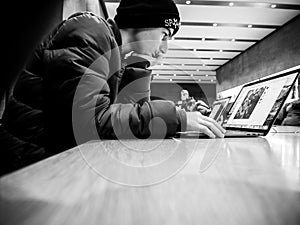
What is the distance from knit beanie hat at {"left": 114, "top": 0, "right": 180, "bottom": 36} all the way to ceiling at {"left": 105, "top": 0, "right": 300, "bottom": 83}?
3.91 meters

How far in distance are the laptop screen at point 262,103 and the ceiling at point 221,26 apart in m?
4.00

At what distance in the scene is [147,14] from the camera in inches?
39.8

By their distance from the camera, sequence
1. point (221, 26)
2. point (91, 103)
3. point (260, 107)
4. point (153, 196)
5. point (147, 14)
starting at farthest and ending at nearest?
point (221, 26) < point (147, 14) < point (260, 107) < point (91, 103) < point (153, 196)

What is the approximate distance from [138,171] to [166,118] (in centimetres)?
45

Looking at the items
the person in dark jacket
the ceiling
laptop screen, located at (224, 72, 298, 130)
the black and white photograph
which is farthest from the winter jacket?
the ceiling

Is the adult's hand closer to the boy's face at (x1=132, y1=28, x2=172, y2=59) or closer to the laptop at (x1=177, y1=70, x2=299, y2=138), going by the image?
the laptop at (x1=177, y1=70, x2=299, y2=138)

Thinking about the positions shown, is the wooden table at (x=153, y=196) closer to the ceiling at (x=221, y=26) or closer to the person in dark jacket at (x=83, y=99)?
the person in dark jacket at (x=83, y=99)

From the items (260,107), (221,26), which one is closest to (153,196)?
(260,107)

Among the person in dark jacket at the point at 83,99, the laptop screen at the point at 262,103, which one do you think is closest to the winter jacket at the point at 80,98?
the person in dark jacket at the point at 83,99

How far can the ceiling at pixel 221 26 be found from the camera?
4.73 m

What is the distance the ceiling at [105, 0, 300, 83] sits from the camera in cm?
473

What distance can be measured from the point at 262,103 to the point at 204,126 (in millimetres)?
347

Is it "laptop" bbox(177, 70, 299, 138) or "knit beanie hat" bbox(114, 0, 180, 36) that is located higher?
"knit beanie hat" bbox(114, 0, 180, 36)

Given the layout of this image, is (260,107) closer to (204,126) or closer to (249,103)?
(249,103)
